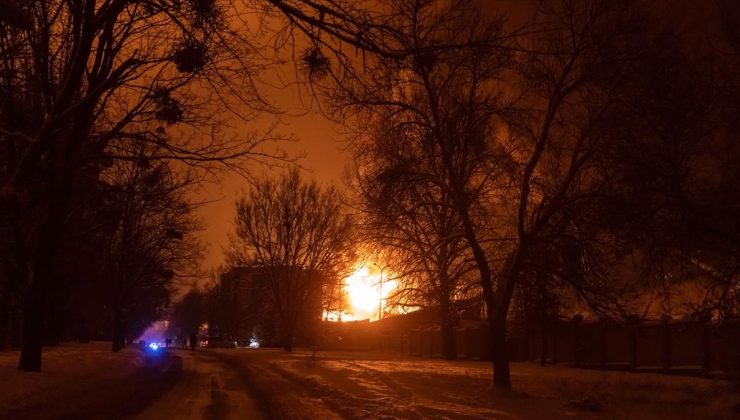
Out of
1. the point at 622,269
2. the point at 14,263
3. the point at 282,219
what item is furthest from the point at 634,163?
the point at 282,219

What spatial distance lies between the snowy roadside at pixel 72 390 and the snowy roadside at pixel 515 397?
11.8 ft

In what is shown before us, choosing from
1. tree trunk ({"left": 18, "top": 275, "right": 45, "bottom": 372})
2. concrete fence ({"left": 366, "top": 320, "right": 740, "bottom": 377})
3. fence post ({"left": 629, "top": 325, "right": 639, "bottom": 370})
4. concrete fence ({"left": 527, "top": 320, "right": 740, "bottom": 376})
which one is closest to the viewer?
tree trunk ({"left": 18, "top": 275, "right": 45, "bottom": 372})

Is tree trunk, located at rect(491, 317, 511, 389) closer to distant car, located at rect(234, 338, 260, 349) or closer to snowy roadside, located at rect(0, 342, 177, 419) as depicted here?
snowy roadside, located at rect(0, 342, 177, 419)

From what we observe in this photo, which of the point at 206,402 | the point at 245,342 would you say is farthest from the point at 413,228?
the point at 245,342

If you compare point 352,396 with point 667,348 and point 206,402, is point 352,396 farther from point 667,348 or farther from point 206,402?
point 667,348

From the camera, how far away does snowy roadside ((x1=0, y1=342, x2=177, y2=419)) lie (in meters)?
11.4

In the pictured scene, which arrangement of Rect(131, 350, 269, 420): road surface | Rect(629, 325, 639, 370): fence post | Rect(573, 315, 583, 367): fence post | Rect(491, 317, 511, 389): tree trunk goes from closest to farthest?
Rect(131, 350, 269, 420): road surface → Rect(491, 317, 511, 389): tree trunk → Rect(629, 325, 639, 370): fence post → Rect(573, 315, 583, 367): fence post

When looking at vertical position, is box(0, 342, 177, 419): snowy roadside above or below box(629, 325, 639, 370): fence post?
below

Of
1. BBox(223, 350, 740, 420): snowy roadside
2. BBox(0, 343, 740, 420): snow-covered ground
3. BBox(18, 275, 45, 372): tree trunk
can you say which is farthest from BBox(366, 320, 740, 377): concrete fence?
BBox(18, 275, 45, 372): tree trunk

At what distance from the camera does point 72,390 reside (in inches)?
566

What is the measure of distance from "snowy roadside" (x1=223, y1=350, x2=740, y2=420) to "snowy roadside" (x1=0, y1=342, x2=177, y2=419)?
3.60 meters

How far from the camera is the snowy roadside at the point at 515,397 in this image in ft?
38.1

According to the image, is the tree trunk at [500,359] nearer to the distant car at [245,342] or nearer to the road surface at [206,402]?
the road surface at [206,402]

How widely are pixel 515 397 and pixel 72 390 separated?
9.01m
